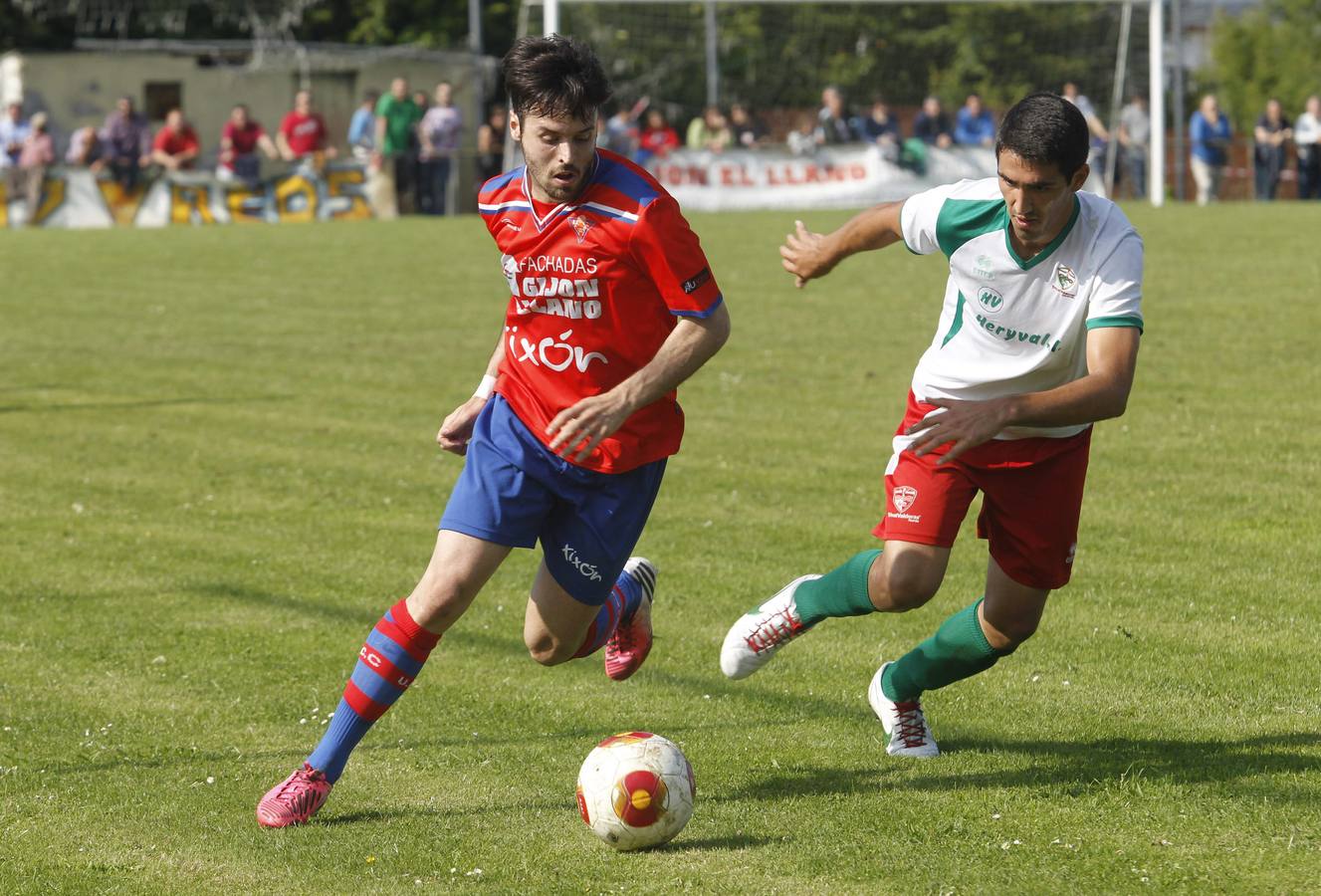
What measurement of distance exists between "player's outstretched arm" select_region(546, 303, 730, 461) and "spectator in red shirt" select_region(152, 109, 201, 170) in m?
27.1

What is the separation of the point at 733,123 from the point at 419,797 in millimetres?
27005

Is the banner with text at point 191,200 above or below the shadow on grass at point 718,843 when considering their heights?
below

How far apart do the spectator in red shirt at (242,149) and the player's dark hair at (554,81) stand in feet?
86.1

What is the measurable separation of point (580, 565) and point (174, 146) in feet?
88.5

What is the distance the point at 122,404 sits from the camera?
1325cm

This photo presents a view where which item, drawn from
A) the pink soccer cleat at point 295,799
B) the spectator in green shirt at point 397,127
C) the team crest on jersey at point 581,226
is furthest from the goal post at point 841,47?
the pink soccer cleat at point 295,799

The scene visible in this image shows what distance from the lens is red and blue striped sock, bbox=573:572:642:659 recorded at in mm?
5914

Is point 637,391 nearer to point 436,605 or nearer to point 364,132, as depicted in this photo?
point 436,605

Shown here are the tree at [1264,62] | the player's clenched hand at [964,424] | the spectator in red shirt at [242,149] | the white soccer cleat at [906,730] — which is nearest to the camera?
the player's clenched hand at [964,424]

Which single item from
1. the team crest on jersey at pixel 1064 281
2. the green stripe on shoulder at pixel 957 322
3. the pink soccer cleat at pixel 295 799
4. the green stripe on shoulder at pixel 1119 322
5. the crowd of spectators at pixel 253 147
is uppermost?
the team crest on jersey at pixel 1064 281

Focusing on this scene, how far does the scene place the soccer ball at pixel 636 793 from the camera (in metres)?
4.80

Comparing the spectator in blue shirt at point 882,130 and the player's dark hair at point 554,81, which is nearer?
the player's dark hair at point 554,81

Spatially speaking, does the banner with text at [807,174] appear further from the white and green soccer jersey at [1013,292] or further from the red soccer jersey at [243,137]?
the white and green soccer jersey at [1013,292]

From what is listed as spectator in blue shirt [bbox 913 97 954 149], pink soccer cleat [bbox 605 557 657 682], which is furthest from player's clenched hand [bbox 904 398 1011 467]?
spectator in blue shirt [bbox 913 97 954 149]
